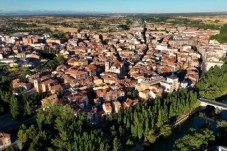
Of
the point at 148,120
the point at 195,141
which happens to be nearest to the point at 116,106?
the point at 148,120

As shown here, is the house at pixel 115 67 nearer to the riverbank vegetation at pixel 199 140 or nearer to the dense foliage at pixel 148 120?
the dense foliage at pixel 148 120

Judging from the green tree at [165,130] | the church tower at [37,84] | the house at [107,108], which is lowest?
the green tree at [165,130]

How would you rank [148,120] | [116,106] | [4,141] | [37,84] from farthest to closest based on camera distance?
1. [37,84]
2. [116,106]
3. [148,120]
4. [4,141]

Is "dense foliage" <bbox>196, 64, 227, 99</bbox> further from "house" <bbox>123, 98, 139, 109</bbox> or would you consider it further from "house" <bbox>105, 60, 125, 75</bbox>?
"house" <bbox>105, 60, 125, 75</bbox>

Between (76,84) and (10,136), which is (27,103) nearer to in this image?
(10,136)

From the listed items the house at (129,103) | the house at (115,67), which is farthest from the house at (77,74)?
the house at (129,103)

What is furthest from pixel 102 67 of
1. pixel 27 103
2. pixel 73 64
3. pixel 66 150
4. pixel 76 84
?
pixel 66 150

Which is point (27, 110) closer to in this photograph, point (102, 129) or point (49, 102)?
point (49, 102)
